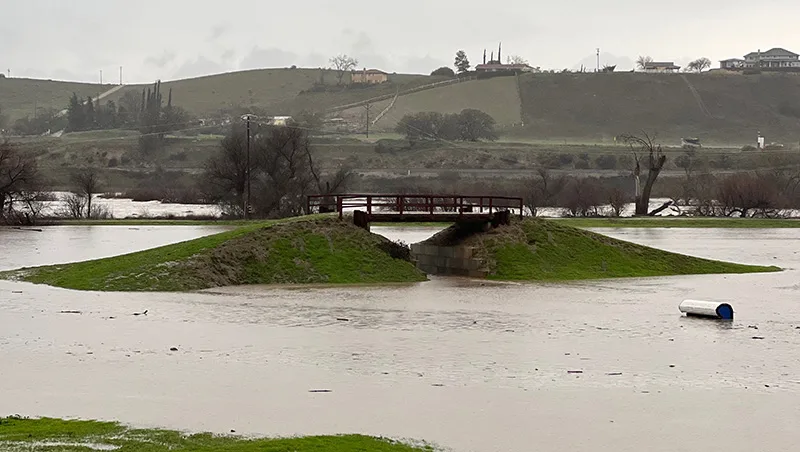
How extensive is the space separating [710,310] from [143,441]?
1980 centimetres

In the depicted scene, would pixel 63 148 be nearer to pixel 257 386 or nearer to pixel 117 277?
pixel 117 277

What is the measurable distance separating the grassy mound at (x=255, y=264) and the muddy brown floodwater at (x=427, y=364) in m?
1.46

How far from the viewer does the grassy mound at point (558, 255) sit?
A: 1660 inches

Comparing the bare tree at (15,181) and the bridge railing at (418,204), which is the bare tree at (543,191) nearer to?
the bare tree at (15,181)

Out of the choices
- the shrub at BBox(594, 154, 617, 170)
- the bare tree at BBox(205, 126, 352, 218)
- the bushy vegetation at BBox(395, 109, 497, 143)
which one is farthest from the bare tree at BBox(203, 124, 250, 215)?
the bushy vegetation at BBox(395, 109, 497, 143)

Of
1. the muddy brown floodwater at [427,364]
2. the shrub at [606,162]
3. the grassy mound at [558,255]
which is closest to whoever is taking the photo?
the muddy brown floodwater at [427,364]

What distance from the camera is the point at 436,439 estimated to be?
1714 centimetres

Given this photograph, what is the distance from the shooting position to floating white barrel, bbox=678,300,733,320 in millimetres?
32062

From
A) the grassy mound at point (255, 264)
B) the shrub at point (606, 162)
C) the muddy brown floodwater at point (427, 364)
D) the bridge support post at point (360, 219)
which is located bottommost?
the muddy brown floodwater at point (427, 364)

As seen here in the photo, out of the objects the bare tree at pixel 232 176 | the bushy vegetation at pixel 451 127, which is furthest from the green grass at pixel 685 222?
the bushy vegetation at pixel 451 127

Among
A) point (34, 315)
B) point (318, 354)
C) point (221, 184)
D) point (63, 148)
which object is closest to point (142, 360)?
point (318, 354)

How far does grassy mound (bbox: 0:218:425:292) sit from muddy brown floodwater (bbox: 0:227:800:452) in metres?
1.46

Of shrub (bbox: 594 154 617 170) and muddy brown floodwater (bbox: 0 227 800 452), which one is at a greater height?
shrub (bbox: 594 154 617 170)

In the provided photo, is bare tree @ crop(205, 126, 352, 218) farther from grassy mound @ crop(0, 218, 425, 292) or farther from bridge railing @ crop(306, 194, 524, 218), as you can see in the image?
grassy mound @ crop(0, 218, 425, 292)
